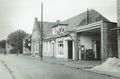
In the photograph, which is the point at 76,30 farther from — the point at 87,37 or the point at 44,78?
the point at 44,78

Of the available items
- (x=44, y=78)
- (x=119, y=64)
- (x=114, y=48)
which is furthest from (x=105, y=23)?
(x=44, y=78)

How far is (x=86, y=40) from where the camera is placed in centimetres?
3291

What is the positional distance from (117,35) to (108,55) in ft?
7.41

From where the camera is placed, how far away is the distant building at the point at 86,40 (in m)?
24.7

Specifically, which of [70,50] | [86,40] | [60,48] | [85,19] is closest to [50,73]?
[86,40]

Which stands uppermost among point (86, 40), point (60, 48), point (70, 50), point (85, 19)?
point (85, 19)

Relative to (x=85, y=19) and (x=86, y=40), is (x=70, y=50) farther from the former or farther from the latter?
(x=85, y=19)

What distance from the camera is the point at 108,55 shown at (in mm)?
24672

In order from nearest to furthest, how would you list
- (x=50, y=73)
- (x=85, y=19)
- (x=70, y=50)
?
(x=50, y=73) < (x=70, y=50) < (x=85, y=19)

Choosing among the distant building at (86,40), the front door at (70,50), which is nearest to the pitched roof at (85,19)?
the distant building at (86,40)

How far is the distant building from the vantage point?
80.9 ft

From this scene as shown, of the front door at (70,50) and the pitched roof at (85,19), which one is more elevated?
the pitched roof at (85,19)

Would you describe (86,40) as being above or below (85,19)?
below

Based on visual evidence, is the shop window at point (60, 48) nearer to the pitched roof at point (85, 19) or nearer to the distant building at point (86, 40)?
the distant building at point (86, 40)
